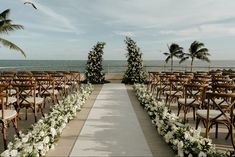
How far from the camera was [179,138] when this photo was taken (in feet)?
15.7

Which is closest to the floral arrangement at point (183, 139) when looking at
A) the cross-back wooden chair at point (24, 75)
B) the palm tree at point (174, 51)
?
the cross-back wooden chair at point (24, 75)

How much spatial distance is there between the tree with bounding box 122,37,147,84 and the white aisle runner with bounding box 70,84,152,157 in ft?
24.6

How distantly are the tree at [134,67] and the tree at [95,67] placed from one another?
1.31 m

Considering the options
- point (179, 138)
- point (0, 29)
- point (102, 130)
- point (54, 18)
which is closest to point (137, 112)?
point (102, 130)

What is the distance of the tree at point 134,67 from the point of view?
1628cm

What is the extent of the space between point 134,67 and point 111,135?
10.7m

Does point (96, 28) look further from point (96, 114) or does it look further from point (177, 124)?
point (177, 124)

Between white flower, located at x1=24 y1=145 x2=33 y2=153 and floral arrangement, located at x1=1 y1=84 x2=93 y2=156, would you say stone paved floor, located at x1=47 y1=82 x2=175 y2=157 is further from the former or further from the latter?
white flower, located at x1=24 y1=145 x2=33 y2=153

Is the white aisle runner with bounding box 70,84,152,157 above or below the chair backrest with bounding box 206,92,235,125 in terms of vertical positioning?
below

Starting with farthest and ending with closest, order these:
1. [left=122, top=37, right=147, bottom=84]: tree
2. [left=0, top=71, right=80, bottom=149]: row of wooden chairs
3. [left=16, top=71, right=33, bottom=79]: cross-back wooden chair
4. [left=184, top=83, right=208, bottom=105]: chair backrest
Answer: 1. [left=122, top=37, right=147, bottom=84]: tree
2. [left=16, top=71, right=33, bottom=79]: cross-back wooden chair
3. [left=184, top=83, right=208, bottom=105]: chair backrest
4. [left=0, top=71, right=80, bottom=149]: row of wooden chairs

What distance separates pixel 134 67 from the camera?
53.8 ft

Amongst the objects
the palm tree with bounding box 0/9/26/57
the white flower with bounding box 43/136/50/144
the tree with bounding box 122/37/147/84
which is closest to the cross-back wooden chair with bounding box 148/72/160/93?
the tree with bounding box 122/37/147/84

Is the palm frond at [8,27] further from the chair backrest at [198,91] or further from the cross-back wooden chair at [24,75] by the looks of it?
the chair backrest at [198,91]

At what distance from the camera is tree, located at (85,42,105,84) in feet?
54.0
